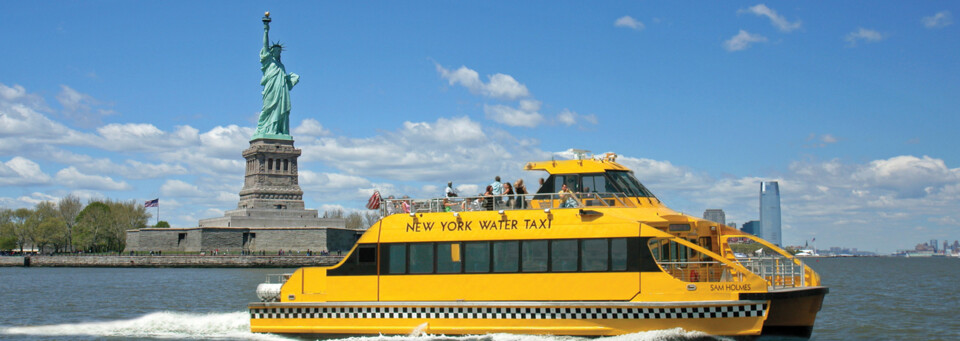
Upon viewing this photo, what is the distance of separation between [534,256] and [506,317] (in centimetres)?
129

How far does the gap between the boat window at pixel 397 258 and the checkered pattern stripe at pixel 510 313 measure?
832mm

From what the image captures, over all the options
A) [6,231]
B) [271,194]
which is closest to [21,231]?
[6,231]

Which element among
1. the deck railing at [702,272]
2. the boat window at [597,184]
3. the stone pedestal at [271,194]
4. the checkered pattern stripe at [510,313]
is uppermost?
the stone pedestal at [271,194]

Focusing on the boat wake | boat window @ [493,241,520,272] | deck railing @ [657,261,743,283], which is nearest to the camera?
deck railing @ [657,261,743,283]

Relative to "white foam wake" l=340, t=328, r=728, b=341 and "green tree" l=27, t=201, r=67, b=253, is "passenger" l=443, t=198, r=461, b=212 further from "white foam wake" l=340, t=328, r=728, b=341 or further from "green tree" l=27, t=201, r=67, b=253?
"green tree" l=27, t=201, r=67, b=253

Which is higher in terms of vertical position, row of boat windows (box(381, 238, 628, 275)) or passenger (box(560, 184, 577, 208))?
passenger (box(560, 184, 577, 208))

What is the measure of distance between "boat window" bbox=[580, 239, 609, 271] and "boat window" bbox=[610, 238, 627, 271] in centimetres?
12

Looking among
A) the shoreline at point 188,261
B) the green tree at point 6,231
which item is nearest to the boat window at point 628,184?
the shoreline at point 188,261

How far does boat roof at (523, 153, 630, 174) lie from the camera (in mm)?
18078

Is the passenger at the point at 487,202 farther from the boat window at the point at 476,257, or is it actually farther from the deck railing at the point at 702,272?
the deck railing at the point at 702,272

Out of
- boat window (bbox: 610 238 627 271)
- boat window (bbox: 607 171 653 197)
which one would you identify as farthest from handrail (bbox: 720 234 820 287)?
boat window (bbox: 610 238 627 271)

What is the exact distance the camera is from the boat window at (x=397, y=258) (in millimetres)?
17984

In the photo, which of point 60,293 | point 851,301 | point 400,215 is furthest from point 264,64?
point 400,215

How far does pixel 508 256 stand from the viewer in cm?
1723
